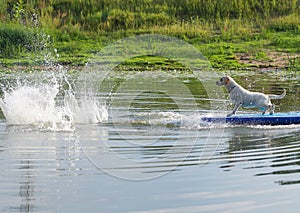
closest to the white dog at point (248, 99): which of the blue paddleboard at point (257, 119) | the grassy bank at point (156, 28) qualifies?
the blue paddleboard at point (257, 119)

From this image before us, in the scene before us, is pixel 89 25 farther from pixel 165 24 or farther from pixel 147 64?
pixel 147 64

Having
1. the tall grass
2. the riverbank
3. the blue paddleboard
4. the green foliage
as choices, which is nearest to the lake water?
the blue paddleboard

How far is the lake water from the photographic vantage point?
8.06m

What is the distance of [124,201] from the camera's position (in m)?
8.01

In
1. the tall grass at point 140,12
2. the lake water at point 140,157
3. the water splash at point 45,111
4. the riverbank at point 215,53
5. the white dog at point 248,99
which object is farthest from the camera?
the tall grass at point 140,12

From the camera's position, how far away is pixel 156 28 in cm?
3159

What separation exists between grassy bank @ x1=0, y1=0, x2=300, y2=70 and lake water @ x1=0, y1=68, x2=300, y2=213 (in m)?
10.5

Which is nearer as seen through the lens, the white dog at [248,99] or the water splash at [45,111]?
the water splash at [45,111]

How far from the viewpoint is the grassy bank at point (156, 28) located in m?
28.2

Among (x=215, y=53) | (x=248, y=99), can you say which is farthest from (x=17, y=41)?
(x=248, y=99)

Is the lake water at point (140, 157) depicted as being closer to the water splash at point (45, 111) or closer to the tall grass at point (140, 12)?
the water splash at point (45, 111)

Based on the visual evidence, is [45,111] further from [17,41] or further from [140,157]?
[17,41]

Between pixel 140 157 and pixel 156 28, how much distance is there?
70.9 ft

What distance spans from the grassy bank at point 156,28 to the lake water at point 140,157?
413 inches
